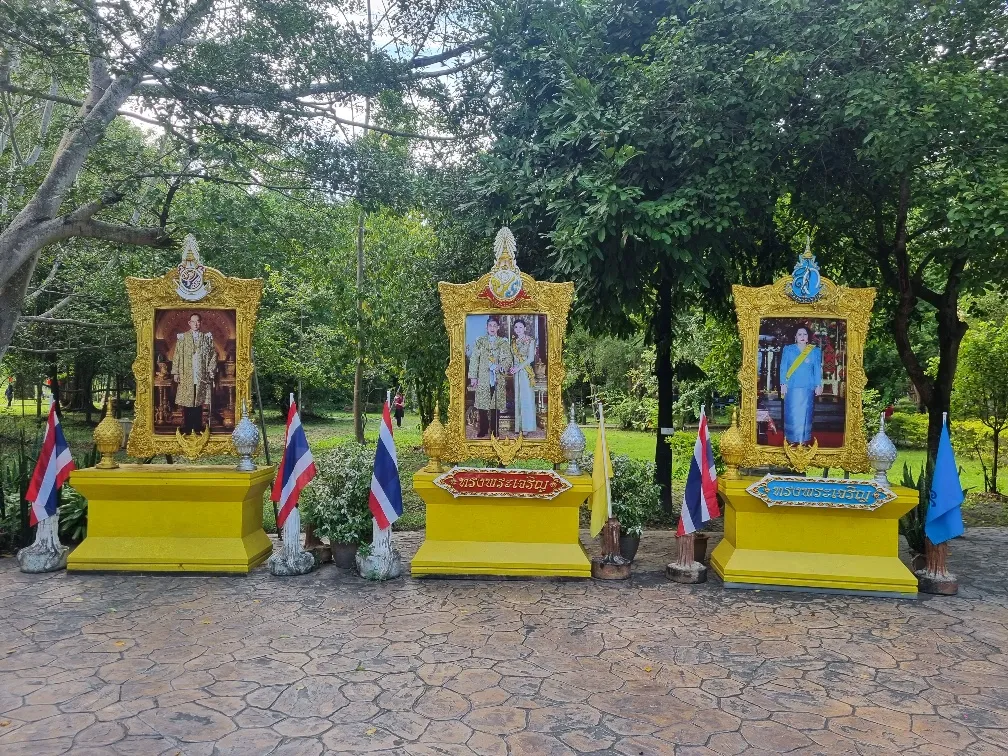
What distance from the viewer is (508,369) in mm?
7074

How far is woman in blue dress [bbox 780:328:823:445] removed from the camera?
22.6 ft

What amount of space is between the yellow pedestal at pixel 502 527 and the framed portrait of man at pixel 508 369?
1.54 ft

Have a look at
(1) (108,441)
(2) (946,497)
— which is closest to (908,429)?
(2) (946,497)

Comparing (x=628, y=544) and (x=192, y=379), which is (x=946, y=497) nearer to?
(x=628, y=544)

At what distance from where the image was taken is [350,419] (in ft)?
95.8

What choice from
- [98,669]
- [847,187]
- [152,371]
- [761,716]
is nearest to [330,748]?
[98,669]

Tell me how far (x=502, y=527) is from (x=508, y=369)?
1.66 metres

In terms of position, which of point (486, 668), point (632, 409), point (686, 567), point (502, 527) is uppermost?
point (632, 409)

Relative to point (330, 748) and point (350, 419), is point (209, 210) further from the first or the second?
point (350, 419)

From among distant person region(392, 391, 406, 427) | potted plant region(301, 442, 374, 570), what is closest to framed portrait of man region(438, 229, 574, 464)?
potted plant region(301, 442, 374, 570)

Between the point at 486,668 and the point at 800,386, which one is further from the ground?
the point at 800,386

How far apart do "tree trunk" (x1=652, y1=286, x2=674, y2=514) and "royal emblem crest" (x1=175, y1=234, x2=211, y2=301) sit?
610 centimetres

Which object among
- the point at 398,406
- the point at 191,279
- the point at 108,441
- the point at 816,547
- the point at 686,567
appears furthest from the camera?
the point at 398,406

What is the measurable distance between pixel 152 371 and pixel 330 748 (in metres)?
5.08
